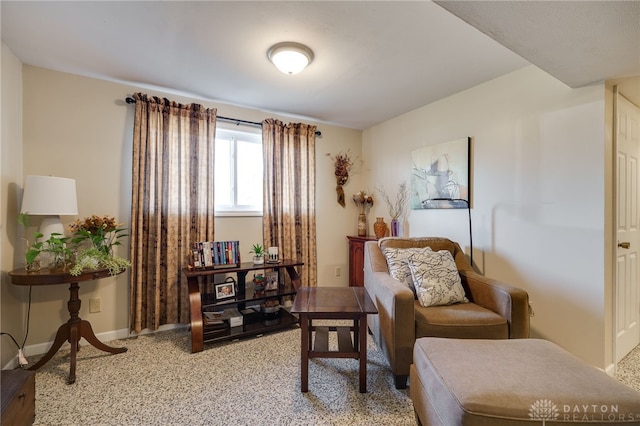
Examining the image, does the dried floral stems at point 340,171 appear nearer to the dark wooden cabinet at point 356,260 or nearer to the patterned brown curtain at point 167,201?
the dark wooden cabinet at point 356,260

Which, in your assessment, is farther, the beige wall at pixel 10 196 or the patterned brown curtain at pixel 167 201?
the patterned brown curtain at pixel 167 201

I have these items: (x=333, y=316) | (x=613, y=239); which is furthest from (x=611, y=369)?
(x=333, y=316)

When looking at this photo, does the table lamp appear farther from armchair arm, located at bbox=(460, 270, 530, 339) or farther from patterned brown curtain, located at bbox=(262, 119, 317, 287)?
armchair arm, located at bbox=(460, 270, 530, 339)

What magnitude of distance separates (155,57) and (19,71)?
3.53ft

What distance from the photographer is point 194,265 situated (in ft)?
8.26

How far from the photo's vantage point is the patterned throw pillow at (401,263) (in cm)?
218

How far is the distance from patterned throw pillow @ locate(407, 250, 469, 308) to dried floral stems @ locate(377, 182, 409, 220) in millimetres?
1135

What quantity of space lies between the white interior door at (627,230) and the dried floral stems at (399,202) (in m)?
1.73

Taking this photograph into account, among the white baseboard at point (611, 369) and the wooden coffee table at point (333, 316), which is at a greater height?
the wooden coffee table at point (333, 316)

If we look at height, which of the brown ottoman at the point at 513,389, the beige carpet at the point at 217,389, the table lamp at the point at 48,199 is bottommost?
the beige carpet at the point at 217,389

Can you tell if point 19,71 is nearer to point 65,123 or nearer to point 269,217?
point 65,123

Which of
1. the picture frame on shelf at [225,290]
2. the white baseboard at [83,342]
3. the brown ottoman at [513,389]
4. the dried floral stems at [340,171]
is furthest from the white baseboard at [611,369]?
the white baseboard at [83,342]

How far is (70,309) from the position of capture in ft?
6.61

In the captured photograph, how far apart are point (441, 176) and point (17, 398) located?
3.26 metres
